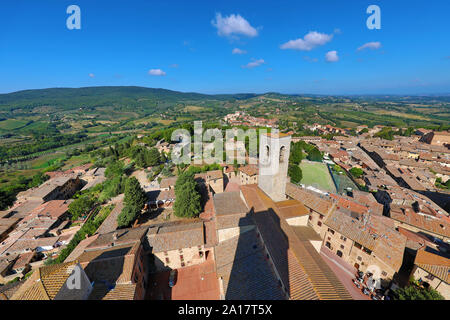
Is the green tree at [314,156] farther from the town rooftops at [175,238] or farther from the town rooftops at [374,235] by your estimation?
the town rooftops at [175,238]

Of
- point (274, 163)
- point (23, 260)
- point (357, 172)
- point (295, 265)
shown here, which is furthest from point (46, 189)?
point (357, 172)

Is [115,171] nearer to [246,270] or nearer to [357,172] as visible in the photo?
[246,270]

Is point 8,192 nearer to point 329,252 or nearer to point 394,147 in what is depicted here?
point 329,252

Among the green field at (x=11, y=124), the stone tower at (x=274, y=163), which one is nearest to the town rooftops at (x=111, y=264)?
the stone tower at (x=274, y=163)

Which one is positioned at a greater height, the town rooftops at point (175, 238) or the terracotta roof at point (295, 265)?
the terracotta roof at point (295, 265)

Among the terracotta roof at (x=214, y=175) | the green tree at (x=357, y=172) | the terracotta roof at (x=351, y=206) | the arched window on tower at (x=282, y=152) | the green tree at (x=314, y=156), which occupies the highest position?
the arched window on tower at (x=282, y=152)

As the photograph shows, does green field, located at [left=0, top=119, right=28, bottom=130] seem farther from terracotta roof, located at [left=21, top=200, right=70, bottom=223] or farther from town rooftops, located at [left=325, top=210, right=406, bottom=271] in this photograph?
town rooftops, located at [left=325, top=210, right=406, bottom=271]
